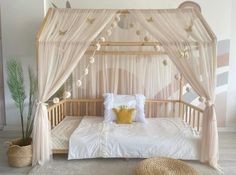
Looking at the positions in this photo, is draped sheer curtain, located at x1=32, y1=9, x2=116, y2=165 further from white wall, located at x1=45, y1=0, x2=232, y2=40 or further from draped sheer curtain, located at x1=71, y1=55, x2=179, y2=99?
white wall, located at x1=45, y1=0, x2=232, y2=40

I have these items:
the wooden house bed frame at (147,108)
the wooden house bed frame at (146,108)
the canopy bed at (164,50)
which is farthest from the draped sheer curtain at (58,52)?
the wooden house bed frame at (147,108)

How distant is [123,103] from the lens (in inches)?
166

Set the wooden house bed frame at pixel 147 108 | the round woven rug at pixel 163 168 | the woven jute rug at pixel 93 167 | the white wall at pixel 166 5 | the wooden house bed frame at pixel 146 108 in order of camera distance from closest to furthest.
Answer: the round woven rug at pixel 163 168 < the woven jute rug at pixel 93 167 < the wooden house bed frame at pixel 146 108 < the wooden house bed frame at pixel 147 108 < the white wall at pixel 166 5

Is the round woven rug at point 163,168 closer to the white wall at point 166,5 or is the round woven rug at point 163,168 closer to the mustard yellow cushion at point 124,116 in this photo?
the mustard yellow cushion at point 124,116

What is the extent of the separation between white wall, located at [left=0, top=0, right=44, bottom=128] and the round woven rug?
2865 mm

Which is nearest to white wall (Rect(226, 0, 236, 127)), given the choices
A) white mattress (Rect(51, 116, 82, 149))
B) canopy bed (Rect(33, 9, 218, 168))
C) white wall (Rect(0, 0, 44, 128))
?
canopy bed (Rect(33, 9, 218, 168))

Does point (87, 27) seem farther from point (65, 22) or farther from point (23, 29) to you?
point (23, 29)

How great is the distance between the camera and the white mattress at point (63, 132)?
348 cm

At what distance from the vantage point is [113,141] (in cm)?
341

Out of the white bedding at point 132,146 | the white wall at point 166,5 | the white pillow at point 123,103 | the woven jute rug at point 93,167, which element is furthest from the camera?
the white wall at point 166,5

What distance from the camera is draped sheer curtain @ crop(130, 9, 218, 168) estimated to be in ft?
10.7

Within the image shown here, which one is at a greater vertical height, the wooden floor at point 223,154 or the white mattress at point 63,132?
the white mattress at point 63,132

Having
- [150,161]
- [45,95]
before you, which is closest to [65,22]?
[45,95]

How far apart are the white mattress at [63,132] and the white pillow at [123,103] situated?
55 centimetres
